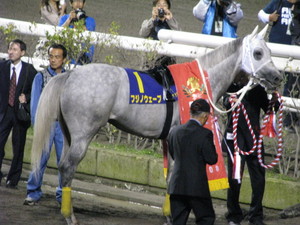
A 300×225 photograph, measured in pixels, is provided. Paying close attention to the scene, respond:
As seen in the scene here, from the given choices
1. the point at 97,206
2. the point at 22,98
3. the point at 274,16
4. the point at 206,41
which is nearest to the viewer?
the point at 97,206

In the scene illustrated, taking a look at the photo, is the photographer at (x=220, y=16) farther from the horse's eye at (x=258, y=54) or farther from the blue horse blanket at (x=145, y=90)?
the blue horse blanket at (x=145, y=90)

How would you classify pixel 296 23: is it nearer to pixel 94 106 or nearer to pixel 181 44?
pixel 181 44

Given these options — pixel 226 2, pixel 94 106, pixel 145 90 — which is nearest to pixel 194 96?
pixel 145 90

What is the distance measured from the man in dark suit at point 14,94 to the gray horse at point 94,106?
1.58 m

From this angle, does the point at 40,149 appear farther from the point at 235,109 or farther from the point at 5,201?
the point at 235,109

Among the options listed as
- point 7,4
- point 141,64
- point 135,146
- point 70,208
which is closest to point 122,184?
point 135,146

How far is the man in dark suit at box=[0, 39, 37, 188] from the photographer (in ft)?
39.4

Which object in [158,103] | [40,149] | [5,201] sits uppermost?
[158,103]

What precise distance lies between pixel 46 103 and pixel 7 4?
37.6 ft

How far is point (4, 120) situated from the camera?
12.1 metres

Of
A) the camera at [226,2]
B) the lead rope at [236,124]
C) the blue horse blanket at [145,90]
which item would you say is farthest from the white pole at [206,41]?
the blue horse blanket at [145,90]

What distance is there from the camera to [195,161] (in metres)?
8.66

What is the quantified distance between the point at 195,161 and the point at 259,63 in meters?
2.35

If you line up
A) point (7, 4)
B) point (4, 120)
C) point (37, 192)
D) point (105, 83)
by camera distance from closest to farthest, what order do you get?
1. point (105, 83)
2. point (37, 192)
3. point (4, 120)
4. point (7, 4)
